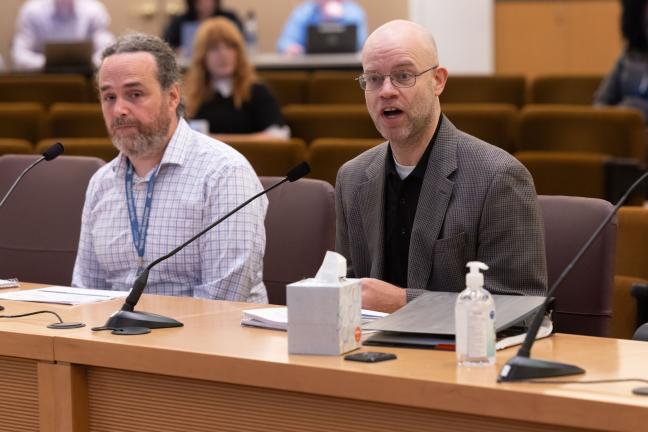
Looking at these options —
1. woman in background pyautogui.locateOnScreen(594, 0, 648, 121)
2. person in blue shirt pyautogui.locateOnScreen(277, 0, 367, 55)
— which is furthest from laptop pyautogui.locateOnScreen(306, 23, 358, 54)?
woman in background pyautogui.locateOnScreen(594, 0, 648, 121)

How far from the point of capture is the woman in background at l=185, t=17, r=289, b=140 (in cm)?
644

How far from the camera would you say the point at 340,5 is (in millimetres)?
9805

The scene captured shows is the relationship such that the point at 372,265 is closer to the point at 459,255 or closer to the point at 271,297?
the point at 459,255

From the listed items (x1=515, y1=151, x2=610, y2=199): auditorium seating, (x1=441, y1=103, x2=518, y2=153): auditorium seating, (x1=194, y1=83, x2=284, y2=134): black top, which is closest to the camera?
(x1=515, y1=151, x2=610, y2=199): auditorium seating

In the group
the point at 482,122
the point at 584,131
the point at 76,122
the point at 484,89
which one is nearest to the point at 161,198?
the point at 482,122

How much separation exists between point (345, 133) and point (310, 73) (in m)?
2.45

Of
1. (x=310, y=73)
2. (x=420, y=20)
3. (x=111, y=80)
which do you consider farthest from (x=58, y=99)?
(x=111, y=80)

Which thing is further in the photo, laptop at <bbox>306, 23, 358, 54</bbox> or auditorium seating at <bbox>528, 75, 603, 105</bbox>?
laptop at <bbox>306, 23, 358, 54</bbox>

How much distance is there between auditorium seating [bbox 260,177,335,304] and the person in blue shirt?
619cm

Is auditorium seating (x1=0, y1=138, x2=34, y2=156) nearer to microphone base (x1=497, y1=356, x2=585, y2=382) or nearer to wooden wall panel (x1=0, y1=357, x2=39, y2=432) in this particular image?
wooden wall panel (x1=0, y1=357, x2=39, y2=432)

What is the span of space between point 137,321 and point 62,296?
536 millimetres

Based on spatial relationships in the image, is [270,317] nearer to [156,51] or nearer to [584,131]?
[156,51]

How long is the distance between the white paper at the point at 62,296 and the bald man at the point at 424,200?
66 cm

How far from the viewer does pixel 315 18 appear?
994 centimetres
